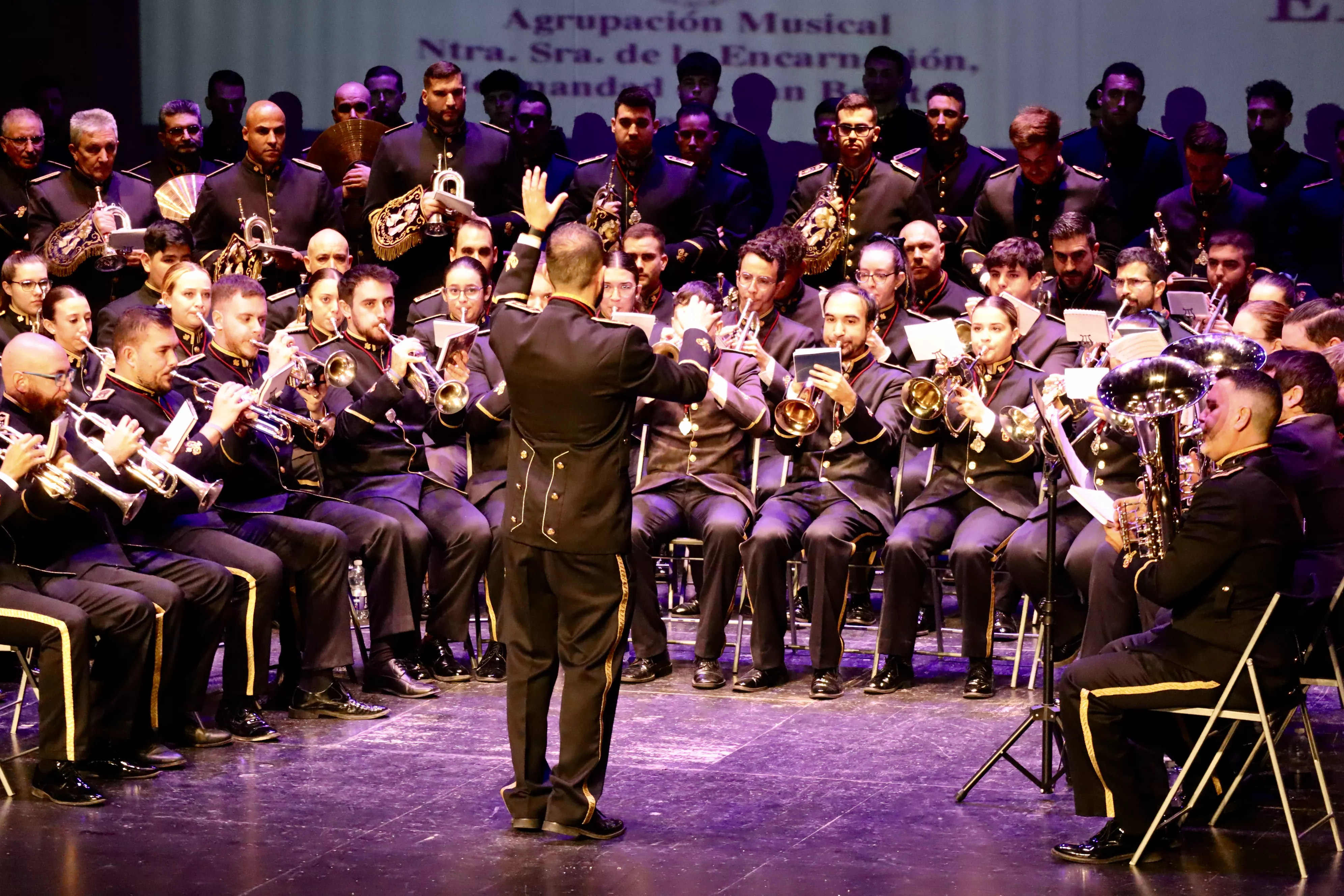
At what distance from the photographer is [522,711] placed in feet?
16.5

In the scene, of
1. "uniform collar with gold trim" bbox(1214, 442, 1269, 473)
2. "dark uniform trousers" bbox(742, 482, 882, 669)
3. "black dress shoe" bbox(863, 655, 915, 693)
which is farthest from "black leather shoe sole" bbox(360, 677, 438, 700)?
"uniform collar with gold trim" bbox(1214, 442, 1269, 473)

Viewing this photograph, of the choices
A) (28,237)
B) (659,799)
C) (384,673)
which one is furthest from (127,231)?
(659,799)

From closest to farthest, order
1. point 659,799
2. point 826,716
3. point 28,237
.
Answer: point 659,799, point 826,716, point 28,237

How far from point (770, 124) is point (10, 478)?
5629 mm

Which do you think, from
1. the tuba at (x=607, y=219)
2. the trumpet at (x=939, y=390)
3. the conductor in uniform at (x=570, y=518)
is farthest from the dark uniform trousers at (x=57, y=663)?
the tuba at (x=607, y=219)

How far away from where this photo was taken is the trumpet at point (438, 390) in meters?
7.23

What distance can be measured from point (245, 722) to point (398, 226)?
3170 mm

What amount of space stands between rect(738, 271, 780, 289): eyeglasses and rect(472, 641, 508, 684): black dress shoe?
6.30ft

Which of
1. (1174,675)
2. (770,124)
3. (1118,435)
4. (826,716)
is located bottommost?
(826,716)

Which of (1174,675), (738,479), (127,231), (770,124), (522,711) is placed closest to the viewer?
(1174,675)

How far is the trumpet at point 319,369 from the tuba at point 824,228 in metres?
2.36

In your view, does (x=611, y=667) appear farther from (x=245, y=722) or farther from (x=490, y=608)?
(x=490, y=608)

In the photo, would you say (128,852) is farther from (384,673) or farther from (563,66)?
(563,66)

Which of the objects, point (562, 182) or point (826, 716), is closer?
Result: point (826, 716)
